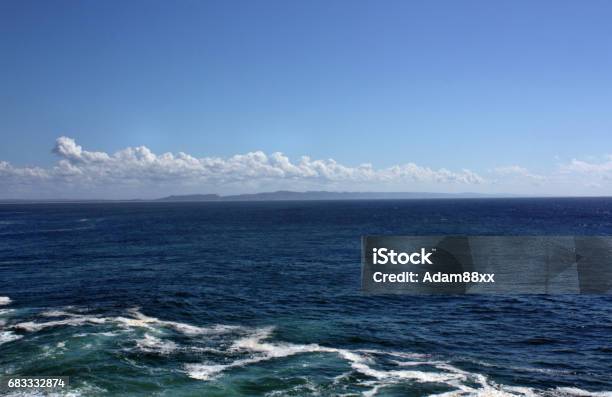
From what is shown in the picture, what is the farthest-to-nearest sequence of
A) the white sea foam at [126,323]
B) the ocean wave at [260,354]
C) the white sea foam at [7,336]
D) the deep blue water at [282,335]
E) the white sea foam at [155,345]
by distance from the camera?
the white sea foam at [126,323], the white sea foam at [7,336], the white sea foam at [155,345], the deep blue water at [282,335], the ocean wave at [260,354]

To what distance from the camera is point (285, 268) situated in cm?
6850

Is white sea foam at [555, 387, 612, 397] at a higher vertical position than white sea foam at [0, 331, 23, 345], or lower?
lower

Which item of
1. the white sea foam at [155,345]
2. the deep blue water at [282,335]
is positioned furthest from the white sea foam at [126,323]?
the white sea foam at [155,345]

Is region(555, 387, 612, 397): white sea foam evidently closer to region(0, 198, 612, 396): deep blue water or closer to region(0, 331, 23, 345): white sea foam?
region(0, 198, 612, 396): deep blue water

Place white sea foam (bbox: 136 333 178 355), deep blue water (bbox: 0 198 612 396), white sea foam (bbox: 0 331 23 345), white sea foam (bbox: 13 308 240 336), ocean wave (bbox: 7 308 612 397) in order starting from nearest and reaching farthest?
ocean wave (bbox: 7 308 612 397), deep blue water (bbox: 0 198 612 396), white sea foam (bbox: 136 333 178 355), white sea foam (bbox: 0 331 23 345), white sea foam (bbox: 13 308 240 336)

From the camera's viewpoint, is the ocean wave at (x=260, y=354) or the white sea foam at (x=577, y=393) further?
the ocean wave at (x=260, y=354)

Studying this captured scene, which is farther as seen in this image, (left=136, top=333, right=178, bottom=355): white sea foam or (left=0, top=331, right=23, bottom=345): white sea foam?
(left=0, top=331, right=23, bottom=345): white sea foam

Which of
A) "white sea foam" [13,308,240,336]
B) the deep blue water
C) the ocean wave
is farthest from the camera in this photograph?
"white sea foam" [13,308,240,336]

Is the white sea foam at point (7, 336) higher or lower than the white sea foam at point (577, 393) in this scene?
higher

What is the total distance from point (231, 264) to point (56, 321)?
33.6 meters

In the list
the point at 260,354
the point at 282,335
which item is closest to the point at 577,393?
the point at 260,354

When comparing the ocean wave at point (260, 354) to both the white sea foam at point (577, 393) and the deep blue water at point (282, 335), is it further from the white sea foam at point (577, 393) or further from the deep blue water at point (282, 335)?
the deep blue water at point (282, 335)

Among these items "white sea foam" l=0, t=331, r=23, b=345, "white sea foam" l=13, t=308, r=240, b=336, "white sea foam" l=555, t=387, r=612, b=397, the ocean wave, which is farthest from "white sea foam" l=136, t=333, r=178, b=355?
"white sea foam" l=555, t=387, r=612, b=397

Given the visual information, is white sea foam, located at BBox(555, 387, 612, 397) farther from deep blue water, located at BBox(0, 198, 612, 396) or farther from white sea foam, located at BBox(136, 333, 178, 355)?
white sea foam, located at BBox(136, 333, 178, 355)
